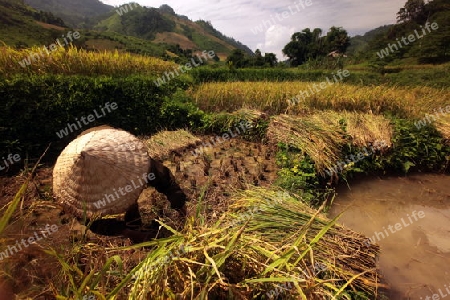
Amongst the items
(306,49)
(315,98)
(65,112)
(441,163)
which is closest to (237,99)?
(315,98)

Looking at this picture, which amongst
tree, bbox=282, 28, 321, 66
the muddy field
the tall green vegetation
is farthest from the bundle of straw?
tree, bbox=282, 28, 321, 66

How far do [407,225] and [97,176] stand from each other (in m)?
4.90

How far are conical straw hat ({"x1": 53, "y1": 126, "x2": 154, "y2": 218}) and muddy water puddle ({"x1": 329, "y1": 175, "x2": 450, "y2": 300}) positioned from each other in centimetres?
313

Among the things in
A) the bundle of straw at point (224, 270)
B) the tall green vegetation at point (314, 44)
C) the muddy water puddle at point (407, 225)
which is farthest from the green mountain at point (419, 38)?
the bundle of straw at point (224, 270)

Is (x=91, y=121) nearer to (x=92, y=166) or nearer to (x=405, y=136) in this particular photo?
(x=92, y=166)

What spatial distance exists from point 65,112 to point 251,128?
4.37 metres

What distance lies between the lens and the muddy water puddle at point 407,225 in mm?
3062

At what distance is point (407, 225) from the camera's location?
160 inches

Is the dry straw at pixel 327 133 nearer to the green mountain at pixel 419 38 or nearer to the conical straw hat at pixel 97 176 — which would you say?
the conical straw hat at pixel 97 176

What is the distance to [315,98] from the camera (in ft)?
23.5

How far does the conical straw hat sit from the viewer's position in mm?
2133

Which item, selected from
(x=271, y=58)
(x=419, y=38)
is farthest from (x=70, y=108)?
(x=271, y=58)

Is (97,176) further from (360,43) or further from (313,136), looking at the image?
(360,43)

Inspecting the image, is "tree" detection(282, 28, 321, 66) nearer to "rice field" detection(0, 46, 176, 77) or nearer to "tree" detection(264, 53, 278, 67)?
"tree" detection(264, 53, 278, 67)
